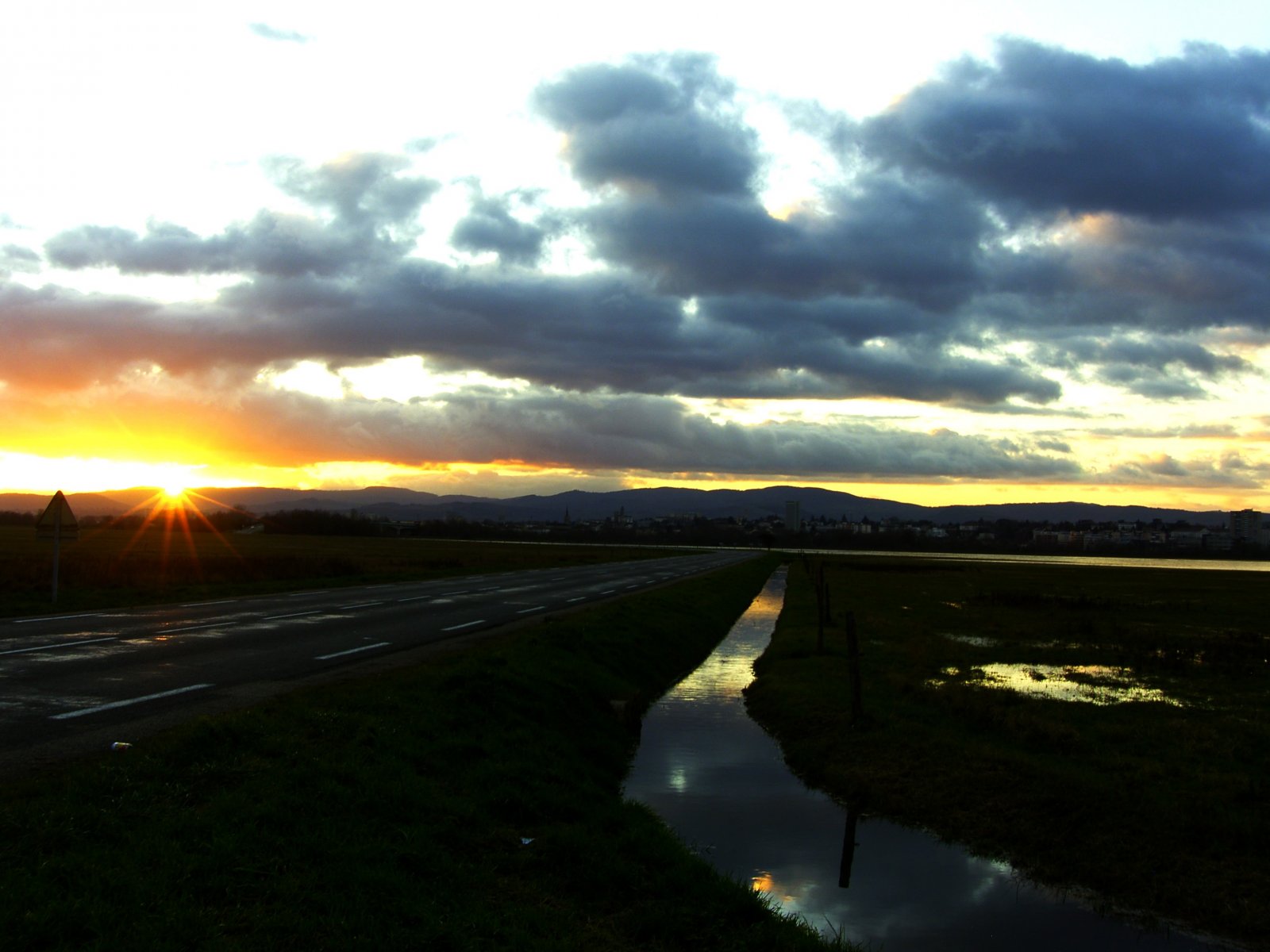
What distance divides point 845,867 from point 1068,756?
A: 512 centimetres

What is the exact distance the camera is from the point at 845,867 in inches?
402

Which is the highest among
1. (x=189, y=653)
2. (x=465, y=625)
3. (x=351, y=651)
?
(x=189, y=653)

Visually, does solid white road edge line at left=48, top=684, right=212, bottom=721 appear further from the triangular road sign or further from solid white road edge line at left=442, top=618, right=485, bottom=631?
the triangular road sign

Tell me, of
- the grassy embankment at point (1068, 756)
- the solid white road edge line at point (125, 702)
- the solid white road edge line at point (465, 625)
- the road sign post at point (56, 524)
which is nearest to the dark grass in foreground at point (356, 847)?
the solid white road edge line at point (125, 702)

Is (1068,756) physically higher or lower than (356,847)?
lower

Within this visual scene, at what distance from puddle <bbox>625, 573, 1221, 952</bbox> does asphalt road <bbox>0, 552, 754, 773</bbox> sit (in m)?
5.39

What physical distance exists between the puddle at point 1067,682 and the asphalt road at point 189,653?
11.1 m

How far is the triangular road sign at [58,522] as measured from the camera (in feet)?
83.0

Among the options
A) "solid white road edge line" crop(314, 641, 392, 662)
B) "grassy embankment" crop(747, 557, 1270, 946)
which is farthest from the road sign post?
"grassy embankment" crop(747, 557, 1270, 946)

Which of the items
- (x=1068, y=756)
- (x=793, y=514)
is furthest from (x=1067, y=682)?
(x=793, y=514)

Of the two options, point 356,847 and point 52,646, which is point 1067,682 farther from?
point 52,646

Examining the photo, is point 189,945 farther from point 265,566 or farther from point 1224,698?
point 265,566

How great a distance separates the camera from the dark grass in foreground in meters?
5.66

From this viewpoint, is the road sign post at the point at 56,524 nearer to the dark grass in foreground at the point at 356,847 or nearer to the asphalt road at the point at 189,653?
the asphalt road at the point at 189,653
